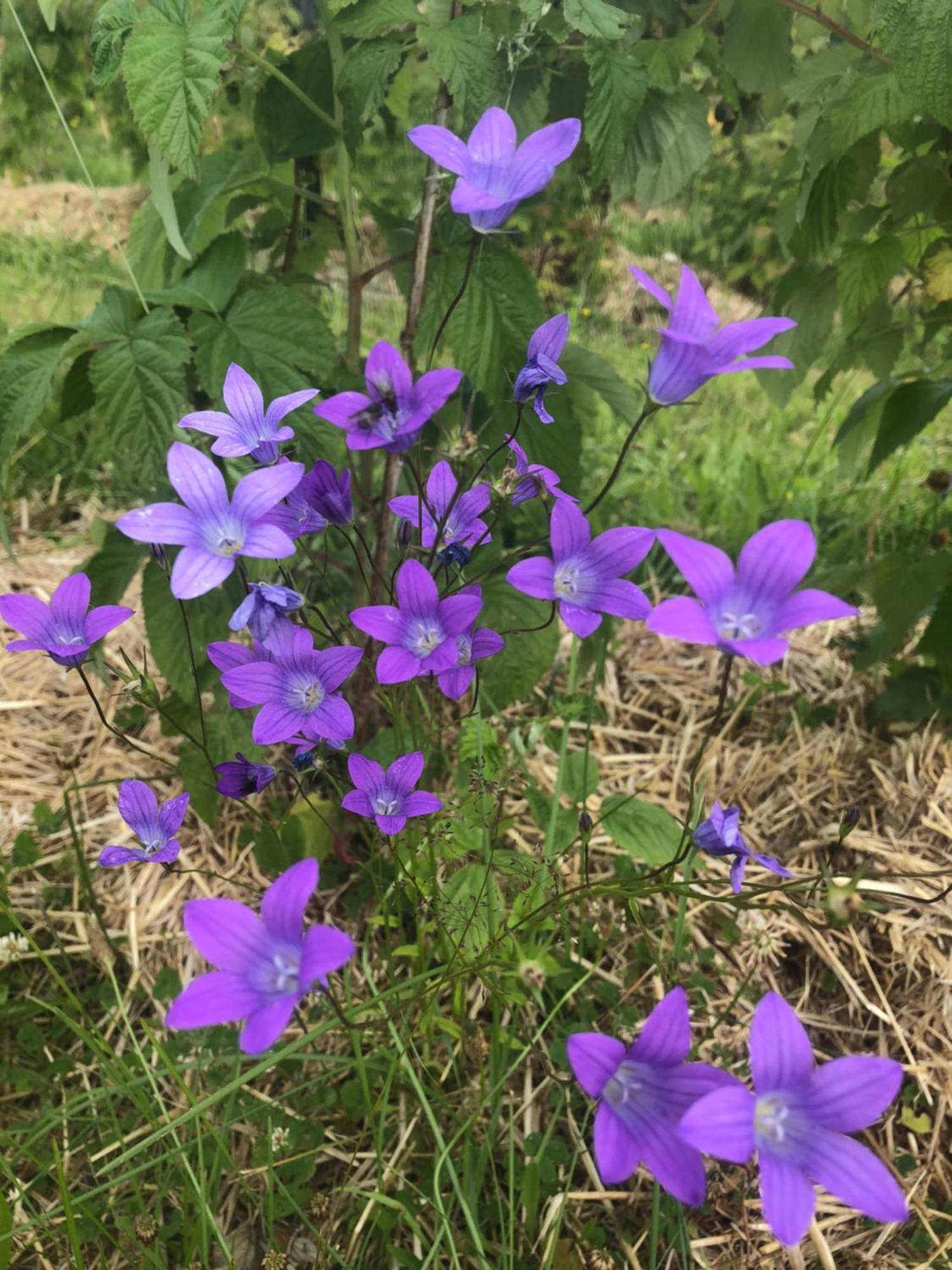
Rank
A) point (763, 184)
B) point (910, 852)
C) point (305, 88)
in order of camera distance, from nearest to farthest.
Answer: point (305, 88)
point (910, 852)
point (763, 184)

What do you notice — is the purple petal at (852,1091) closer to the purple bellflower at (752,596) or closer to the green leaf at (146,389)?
the purple bellflower at (752,596)

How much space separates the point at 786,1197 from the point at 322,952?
0.37 meters

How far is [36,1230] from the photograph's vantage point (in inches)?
47.2

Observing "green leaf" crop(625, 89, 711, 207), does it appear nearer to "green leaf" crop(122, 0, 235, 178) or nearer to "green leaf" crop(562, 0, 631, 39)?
"green leaf" crop(562, 0, 631, 39)

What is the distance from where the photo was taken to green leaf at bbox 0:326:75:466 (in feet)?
4.42

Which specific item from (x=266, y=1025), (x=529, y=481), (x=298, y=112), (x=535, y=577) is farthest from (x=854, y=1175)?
(x=298, y=112)

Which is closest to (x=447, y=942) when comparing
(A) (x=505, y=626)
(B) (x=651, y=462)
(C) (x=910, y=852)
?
(A) (x=505, y=626)

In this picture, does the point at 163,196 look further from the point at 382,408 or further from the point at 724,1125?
the point at 724,1125

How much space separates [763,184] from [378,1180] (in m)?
5.91

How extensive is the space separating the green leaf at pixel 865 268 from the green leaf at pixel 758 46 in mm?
329

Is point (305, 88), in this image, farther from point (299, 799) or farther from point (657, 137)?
point (299, 799)

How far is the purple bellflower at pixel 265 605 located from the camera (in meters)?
0.89

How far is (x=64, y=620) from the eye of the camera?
3.31 feet

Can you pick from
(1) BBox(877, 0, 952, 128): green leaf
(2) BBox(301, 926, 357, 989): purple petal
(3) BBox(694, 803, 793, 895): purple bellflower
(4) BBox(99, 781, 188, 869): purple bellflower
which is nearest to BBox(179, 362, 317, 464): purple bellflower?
(4) BBox(99, 781, 188, 869): purple bellflower
